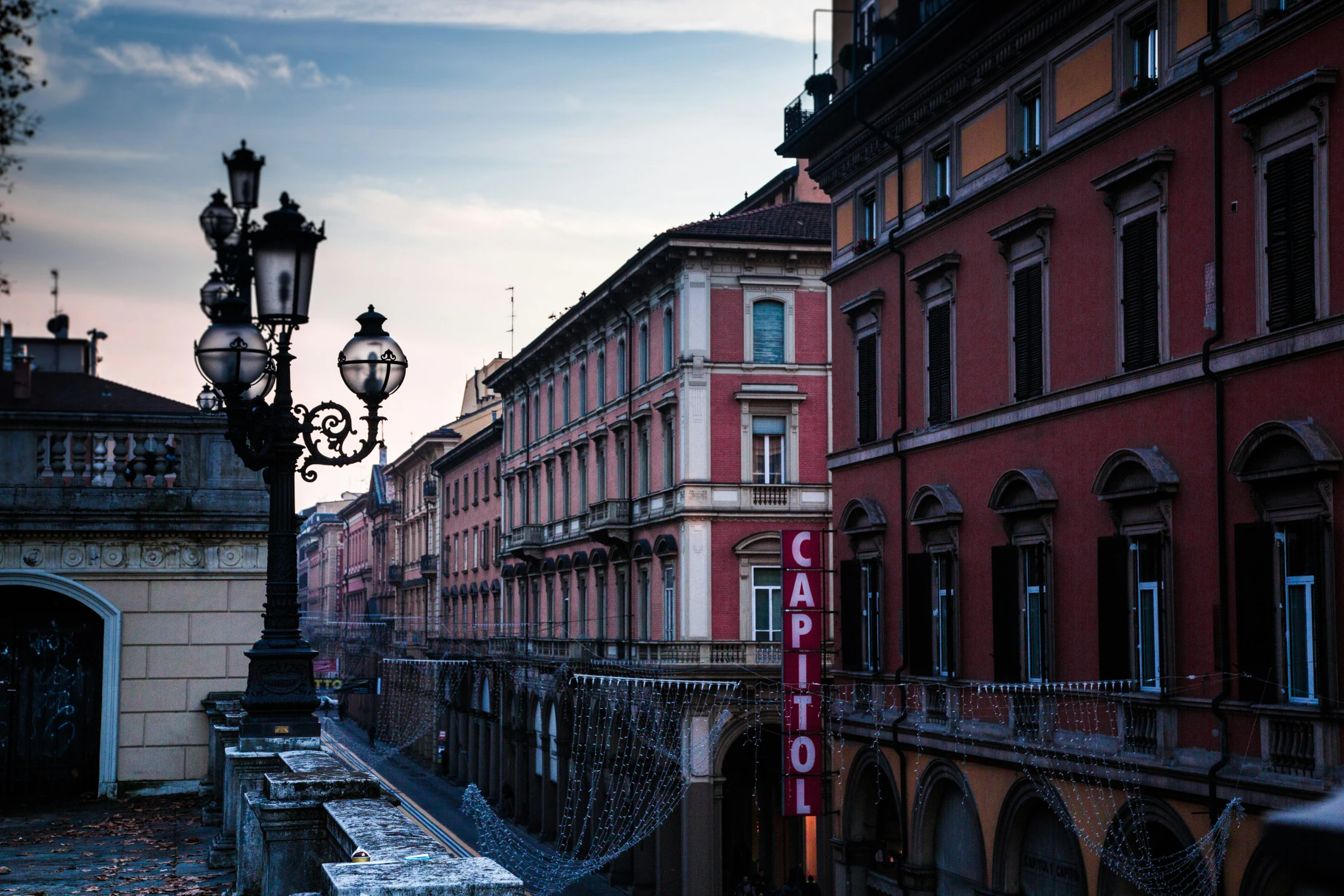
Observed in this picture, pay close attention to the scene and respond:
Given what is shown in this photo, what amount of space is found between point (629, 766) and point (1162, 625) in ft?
81.4

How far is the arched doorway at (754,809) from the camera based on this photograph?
1538 inches

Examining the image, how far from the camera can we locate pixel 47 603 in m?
15.7

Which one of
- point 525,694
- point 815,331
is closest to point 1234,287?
point 815,331

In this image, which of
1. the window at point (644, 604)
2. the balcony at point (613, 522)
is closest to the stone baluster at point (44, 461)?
the window at point (644, 604)

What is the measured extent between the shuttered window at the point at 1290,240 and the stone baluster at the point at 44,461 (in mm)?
12536

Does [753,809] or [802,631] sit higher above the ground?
[802,631]

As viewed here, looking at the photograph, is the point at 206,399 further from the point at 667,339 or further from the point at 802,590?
the point at 667,339

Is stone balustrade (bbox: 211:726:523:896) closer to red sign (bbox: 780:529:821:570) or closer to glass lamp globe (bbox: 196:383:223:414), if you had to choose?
glass lamp globe (bbox: 196:383:223:414)

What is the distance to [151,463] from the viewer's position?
50.7ft

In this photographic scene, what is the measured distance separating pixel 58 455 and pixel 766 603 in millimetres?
25777

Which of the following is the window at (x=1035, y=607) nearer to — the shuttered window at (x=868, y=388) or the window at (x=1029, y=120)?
the window at (x=1029, y=120)

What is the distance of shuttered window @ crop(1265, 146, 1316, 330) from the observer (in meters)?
15.9

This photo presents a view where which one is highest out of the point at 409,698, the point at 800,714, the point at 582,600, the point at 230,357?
the point at 230,357

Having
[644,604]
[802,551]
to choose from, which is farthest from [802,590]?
[644,604]
